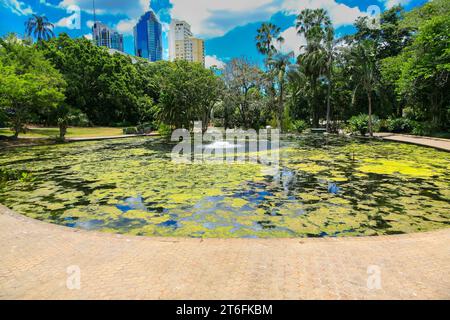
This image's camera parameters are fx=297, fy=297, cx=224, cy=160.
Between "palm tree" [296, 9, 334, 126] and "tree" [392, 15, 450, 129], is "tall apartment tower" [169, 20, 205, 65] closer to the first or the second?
"palm tree" [296, 9, 334, 126]

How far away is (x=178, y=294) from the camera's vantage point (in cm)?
334

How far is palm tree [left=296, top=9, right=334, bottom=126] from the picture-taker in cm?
3344

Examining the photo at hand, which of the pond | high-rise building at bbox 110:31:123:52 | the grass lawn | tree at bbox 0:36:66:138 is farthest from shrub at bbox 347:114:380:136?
high-rise building at bbox 110:31:123:52

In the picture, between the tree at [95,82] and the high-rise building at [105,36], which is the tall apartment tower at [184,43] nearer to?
the high-rise building at [105,36]

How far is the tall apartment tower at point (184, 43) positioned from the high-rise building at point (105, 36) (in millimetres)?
42799

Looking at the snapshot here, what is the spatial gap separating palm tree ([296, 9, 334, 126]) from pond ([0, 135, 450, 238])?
22.4m

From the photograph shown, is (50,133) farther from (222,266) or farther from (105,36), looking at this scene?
(105,36)

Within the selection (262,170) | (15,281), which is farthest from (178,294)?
(262,170)

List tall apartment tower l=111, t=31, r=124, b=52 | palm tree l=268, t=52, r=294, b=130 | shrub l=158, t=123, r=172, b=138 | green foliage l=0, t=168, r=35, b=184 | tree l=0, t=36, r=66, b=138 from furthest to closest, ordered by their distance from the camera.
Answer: tall apartment tower l=111, t=31, r=124, b=52
palm tree l=268, t=52, r=294, b=130
shrub l=158, t=123, r=172, b=138
tree l=0, t=36, r=66, b=138
green foliage l=0, t=168, r=35, b=184

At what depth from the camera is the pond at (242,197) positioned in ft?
20.4

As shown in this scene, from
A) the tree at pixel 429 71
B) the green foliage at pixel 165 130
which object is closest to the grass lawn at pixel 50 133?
the green foliage at pixel 165 130

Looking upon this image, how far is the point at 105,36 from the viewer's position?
16175 centimetres

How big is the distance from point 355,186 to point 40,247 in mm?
8463

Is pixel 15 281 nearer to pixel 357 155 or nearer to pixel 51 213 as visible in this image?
pixel 51 213
